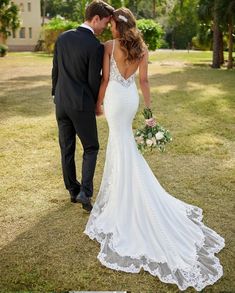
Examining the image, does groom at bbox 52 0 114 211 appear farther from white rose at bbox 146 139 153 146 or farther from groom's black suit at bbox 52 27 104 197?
white rose at bbox 146 139 153 146

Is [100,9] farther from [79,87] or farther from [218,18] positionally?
[218,18]

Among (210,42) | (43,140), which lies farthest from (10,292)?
(210,42)

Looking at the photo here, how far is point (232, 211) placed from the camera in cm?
582

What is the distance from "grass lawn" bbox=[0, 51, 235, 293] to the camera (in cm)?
422

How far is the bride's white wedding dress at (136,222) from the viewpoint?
4352 mm

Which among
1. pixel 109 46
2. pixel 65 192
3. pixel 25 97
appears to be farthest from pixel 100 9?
pixel 25 97

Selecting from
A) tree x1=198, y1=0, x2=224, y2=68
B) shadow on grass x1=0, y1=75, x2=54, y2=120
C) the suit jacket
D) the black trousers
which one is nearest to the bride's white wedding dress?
the suit jacket

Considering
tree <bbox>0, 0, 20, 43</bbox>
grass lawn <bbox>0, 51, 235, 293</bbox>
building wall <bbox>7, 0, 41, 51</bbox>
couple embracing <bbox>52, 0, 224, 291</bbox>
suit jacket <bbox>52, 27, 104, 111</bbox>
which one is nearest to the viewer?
grass lawn <bbox>0, 51, 235, 293</bbox>

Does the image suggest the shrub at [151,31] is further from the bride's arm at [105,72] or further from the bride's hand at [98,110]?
the bride's arm at [105,72]

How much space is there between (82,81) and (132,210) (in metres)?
1.60

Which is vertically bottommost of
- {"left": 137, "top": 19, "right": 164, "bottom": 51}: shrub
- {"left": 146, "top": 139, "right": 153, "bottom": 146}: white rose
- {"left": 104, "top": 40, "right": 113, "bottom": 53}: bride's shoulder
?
{"left": 146, "top": 139, "right": 153, "bottom": 146}: white rose

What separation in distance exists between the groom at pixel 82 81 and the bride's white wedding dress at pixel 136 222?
0.78 feet

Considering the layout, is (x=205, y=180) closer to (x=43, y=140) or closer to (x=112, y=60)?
(x=112, y=60)

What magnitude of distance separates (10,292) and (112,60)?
102 inches
